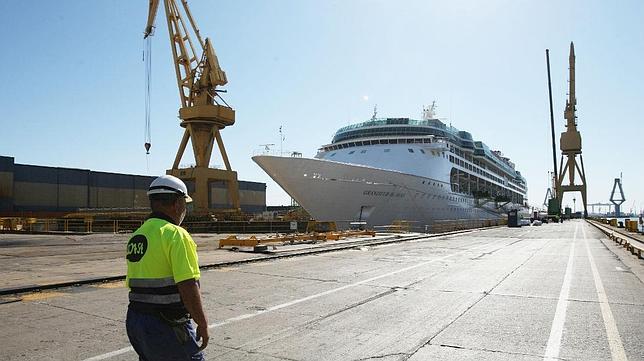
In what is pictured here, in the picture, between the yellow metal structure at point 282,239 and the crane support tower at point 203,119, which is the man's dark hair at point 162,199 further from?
the crane support tower at point 203,119

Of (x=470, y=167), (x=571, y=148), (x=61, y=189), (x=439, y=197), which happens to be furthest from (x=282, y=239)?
(x=571, y=148)

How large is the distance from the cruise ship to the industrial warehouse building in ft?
83.4

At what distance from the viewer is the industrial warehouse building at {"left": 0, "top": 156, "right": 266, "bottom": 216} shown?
43.3 metres

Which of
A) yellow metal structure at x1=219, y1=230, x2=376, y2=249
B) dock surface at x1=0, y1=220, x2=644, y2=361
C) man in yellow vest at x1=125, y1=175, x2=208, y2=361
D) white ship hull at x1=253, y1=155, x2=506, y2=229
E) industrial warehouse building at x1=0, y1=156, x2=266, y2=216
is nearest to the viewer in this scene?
man in yellow vest at x1=125, y1=175, x2=208, y2=361

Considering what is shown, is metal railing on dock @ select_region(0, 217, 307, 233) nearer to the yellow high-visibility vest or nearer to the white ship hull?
the white ship hull

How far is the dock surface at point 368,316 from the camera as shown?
15.8 ft

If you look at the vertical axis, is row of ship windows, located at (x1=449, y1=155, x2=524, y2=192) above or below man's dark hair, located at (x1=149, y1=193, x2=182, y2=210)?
above

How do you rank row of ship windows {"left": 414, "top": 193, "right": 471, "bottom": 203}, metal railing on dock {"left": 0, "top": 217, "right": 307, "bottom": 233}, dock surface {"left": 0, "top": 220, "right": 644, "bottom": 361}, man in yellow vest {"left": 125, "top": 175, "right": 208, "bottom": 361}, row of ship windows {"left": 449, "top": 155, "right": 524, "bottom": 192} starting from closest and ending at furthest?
1. man in yellow vest {"left": 125, "top": 175, "right": 208, "bottom": 361}
2. dock surface {"left": 0, "top": 220, "right": 644, "bottom": 361}
3. metal railing on dock {"left": 0, "top": 217, "right": 307, "bottom": 233}
4. row of ship windows {"left": 414, "top": 193, "right": 471, "bottom": 203}
5. row of ship windows {"left": 449, "top": 155, "right": 524, "bottom": 192}

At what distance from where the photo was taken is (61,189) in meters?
47.2

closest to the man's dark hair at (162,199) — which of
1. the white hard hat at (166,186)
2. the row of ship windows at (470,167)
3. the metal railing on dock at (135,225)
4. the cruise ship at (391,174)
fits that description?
the white hard hat at (166,186)

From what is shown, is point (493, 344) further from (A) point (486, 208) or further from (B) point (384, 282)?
(A) point (486, 208)

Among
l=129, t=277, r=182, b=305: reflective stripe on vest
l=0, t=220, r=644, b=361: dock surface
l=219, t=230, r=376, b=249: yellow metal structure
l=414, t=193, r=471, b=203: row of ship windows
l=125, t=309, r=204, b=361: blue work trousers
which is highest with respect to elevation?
l=414, t=193, r=471, b=203: row of ship windows

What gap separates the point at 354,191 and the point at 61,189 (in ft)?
113

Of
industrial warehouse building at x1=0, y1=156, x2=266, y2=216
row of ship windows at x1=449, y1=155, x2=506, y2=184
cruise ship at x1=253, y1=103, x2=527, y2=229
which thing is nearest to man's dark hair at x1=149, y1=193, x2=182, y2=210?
cruise ship at x1=253, y1=103, x2=527, y2=229
